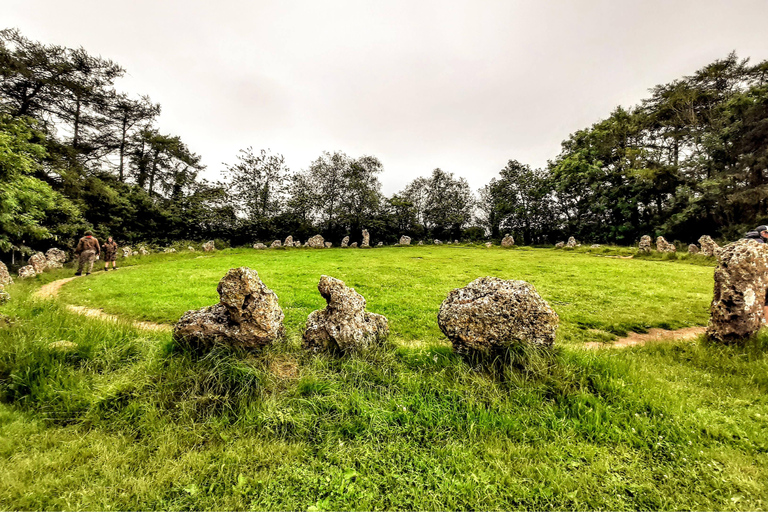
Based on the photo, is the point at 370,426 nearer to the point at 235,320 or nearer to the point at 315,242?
the point at 235,320

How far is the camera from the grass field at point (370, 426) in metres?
2.29

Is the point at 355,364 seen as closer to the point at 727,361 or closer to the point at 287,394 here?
the point at 287,394

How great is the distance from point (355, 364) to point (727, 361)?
584 cm

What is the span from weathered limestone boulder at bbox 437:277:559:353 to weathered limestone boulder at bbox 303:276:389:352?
1.42 m

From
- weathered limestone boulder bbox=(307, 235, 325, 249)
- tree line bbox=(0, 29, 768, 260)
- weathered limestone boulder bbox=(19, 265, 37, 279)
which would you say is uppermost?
tree line bbox=(0, 29, 768, 260)

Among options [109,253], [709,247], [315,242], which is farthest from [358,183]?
[709,247]

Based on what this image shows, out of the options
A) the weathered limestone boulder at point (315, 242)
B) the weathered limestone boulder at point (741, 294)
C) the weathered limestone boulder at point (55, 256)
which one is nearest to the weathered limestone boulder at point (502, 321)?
the weathered limestone boulder at point (741, 294)

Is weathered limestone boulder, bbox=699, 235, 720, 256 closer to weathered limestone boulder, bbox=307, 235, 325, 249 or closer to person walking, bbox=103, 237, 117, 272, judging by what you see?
weathered limestone boulder, bbox=307, 235, 325, 249

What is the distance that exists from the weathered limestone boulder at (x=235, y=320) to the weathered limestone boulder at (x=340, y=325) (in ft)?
2.28

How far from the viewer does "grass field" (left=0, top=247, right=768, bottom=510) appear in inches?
90.0

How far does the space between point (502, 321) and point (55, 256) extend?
94.2ft

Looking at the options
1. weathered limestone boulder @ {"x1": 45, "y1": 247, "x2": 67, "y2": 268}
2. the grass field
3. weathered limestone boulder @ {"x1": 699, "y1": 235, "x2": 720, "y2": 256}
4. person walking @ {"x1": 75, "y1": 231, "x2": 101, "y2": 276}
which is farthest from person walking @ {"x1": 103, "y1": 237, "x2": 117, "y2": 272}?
weathered limestone boulder @ {"x1": 699, "y1": 235, "x2": 720, "y2": 256}

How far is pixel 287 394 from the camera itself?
138 inches

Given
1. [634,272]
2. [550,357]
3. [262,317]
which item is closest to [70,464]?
[262,317]
